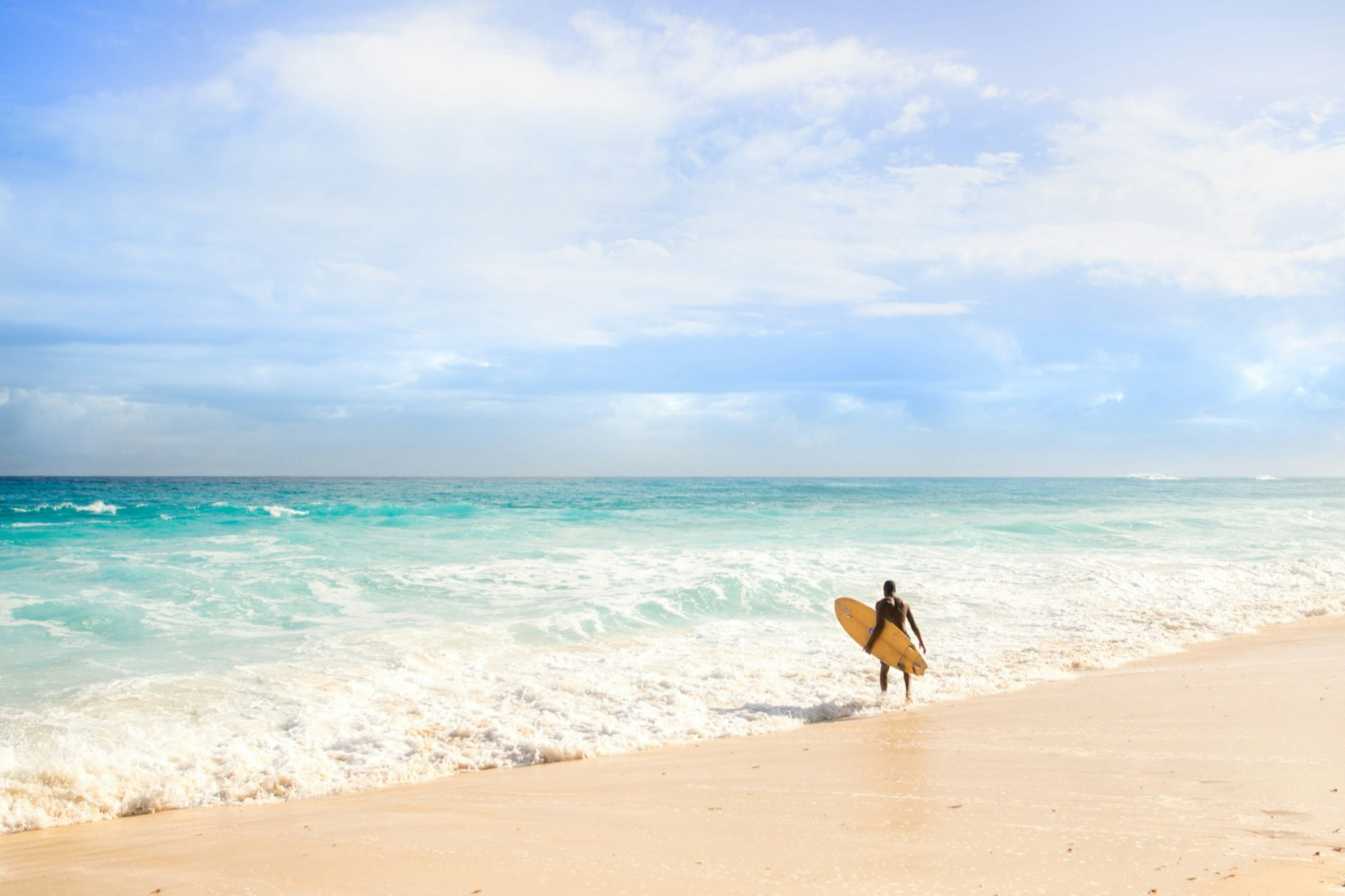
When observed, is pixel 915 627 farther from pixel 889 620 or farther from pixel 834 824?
pixel 834 824

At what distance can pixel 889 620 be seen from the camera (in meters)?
9.36

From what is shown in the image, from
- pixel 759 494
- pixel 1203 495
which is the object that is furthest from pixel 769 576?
pixel 1203 495

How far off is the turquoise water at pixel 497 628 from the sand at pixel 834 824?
0.82 meters

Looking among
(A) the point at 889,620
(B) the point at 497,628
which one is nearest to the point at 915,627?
(A) the point at 889,620

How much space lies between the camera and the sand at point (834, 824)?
4230mm

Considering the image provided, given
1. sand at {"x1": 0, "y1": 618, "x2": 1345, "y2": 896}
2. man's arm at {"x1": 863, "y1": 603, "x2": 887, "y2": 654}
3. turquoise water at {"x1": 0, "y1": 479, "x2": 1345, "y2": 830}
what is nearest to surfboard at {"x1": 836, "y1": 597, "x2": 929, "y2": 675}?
man's arm at {"x1": 863, "y1": 603, "x2": 887, "y2": 654}

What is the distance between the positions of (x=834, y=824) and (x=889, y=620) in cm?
461

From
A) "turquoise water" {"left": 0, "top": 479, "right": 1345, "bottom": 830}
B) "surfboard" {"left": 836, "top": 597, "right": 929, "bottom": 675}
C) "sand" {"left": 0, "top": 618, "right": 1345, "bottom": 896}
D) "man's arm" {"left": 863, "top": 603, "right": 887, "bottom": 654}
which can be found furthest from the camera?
"man's arm" {"left": 863, "top": 603, "right": 887, "bottom": 654}

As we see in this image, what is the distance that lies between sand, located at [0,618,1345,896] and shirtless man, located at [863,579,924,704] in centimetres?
158

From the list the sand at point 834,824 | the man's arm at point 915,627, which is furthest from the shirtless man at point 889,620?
the sand at point 834,824

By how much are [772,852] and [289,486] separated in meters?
88.7

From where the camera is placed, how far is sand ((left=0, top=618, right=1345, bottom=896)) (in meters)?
4.23

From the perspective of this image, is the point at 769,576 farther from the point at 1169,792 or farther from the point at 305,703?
the point at 1169,792

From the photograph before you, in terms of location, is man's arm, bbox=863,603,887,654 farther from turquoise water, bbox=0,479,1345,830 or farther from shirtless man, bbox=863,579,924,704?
turquoise water, bbox=0,479,1345,830
